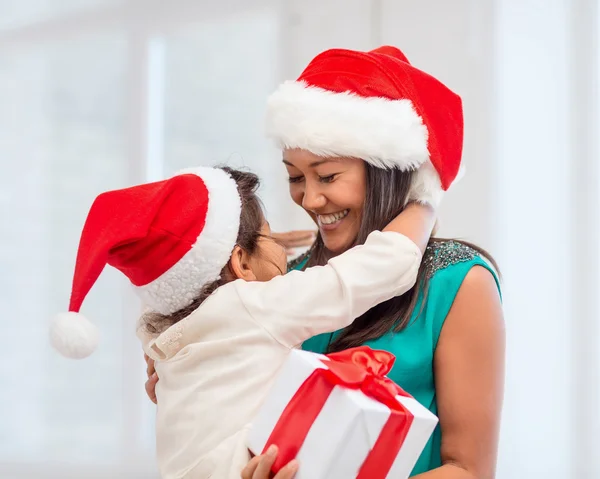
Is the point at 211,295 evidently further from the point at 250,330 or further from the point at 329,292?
the point at 329,292

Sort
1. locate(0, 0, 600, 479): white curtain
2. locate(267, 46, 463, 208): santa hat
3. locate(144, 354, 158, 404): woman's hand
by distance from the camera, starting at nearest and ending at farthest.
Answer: locate(267, 46, 463, 208): santa hat, locate(144, 354, 158, 404): woman's hand, locate(0, 0, 600, 479): white curtain

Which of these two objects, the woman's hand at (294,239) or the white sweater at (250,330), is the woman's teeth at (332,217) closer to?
the white sweater at (250,330)

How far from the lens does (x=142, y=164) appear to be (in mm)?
2871

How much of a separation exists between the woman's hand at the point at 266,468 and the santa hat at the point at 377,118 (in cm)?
58

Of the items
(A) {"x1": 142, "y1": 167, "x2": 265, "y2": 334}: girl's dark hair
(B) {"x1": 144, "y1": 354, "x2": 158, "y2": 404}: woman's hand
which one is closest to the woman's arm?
(A) {"x1": 142, "y1": 167, "x2": 265, "y2": 334}: girl's dark hair

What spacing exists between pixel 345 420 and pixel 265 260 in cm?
44

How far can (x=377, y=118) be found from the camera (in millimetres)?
1434

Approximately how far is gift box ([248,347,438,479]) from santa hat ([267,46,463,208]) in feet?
1.47

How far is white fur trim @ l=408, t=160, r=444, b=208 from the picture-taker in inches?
57.0

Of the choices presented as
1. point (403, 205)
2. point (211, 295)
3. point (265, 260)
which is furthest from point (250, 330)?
point (403, 205)

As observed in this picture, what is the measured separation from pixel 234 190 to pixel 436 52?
1.31 meters

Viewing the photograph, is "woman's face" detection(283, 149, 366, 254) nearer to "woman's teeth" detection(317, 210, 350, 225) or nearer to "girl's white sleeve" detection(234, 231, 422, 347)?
"woman's teeth" detection(317, 210, 350, 225)

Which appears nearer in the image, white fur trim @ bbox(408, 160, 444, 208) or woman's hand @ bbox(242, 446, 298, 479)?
woman's hand @ bbox(242, 446, 298, 479)

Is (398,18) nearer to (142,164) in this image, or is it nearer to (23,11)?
(142,164)
